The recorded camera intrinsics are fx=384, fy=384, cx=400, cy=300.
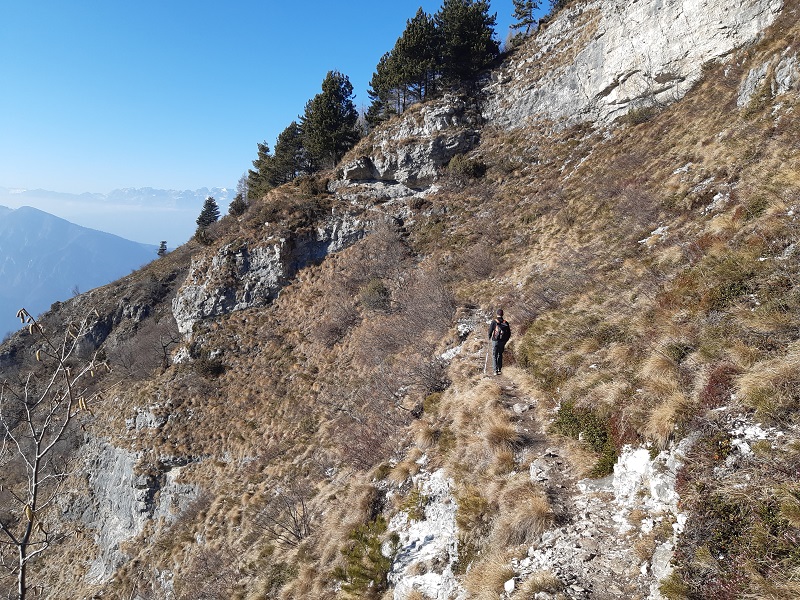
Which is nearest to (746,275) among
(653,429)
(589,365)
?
(589,365)

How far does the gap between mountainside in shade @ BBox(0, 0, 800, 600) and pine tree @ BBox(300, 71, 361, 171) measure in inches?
141

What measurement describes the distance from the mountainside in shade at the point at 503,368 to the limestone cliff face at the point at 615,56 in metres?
0.15

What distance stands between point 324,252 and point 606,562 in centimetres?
2735

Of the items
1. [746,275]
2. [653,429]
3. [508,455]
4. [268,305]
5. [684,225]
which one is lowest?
[508,455]

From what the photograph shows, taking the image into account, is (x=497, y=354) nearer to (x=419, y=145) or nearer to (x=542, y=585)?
(x=542, y=585)

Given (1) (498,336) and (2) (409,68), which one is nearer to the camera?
(1) (498,336)

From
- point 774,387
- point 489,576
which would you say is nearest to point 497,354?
point 489,576

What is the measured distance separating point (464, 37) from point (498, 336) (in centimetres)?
3456

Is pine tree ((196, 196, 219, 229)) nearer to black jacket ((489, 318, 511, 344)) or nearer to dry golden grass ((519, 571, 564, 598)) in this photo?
black jacket ((489, 318, 511, 344))

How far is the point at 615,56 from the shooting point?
25172 mm

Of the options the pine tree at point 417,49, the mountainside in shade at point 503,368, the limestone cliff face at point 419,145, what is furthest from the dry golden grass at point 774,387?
the pine tree at point 417,49

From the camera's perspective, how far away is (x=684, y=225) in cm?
1315

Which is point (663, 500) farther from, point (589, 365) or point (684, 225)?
point (684, 225)

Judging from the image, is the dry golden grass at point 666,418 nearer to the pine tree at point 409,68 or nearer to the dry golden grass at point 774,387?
the dry golden grass at point 774,387
